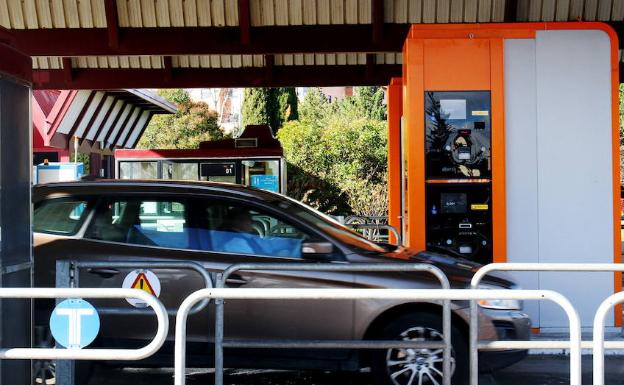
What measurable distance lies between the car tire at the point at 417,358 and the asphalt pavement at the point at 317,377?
93cm

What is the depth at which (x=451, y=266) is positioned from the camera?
655 cm

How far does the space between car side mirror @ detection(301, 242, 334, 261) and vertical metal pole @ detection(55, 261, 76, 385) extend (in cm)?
180

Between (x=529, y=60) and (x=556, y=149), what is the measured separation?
1017mm

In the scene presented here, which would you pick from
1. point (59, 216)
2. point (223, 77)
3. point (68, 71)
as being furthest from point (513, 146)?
point (68, 71)

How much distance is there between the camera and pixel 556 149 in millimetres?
8469

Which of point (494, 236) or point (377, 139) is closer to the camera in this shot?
Result: point (494, 236)

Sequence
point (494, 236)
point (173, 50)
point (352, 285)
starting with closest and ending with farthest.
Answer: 1. point (352, 285)
2. point (494, 236)
3. point (173, 50)

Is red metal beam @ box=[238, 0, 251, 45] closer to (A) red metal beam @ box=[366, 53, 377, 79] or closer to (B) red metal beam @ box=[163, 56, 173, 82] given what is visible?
(B) red metal beam @ box=[163, 56, 173, 82]

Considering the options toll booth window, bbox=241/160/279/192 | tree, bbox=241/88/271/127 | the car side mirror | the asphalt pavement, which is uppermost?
tree, bbox=241/88/271/127

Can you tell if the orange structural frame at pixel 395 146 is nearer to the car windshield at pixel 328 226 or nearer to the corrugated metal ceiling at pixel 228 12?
the corrugated metal ceiling at pixel 228 12

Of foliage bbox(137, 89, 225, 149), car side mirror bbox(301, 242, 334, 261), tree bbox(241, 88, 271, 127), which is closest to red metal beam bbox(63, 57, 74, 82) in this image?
car side mirror bbox(301, 242, 334, 261)

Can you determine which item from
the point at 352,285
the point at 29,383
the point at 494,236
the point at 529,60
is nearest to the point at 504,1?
the point at 529,60

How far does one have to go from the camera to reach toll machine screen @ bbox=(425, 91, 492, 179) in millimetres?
8422

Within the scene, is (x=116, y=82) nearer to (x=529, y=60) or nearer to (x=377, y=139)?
(x=529, y=60)
